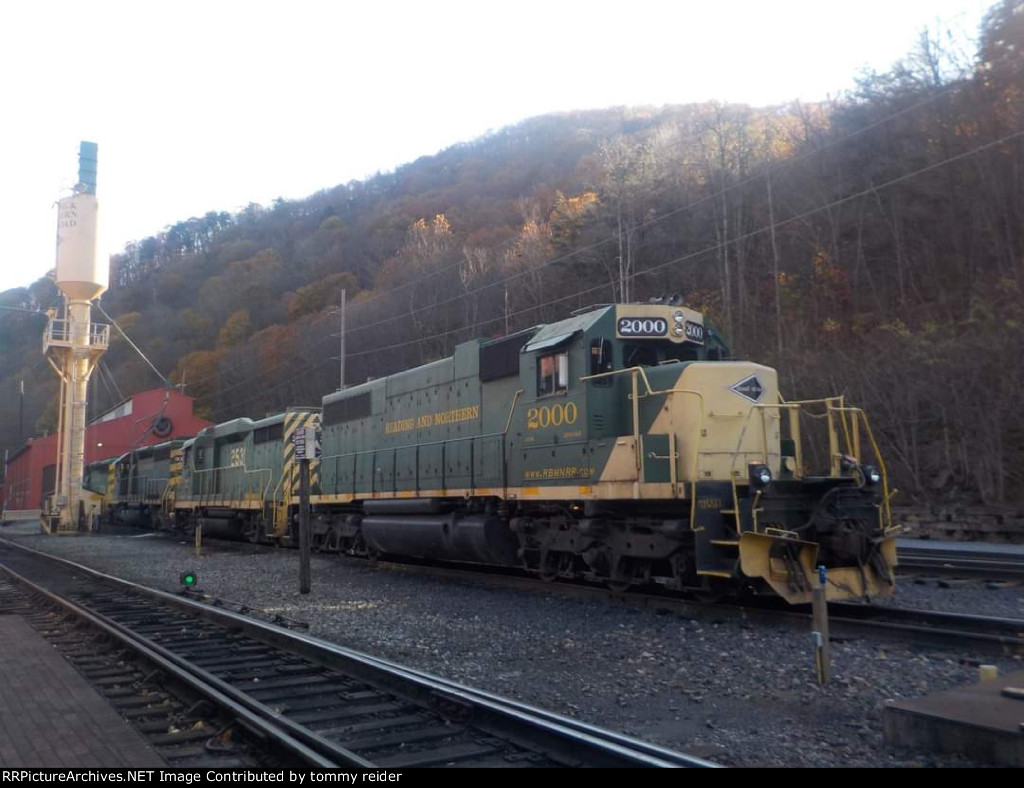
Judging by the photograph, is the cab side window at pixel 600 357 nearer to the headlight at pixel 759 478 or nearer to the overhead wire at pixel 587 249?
the headlight at pixel 759 478

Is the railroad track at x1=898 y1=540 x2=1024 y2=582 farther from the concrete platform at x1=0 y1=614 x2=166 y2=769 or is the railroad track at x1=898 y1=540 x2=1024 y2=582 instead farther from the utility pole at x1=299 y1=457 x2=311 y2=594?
the concrete platform at x1=0 y1=614 x2=166 y2=769

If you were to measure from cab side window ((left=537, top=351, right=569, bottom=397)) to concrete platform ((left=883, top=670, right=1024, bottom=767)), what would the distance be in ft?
19.9

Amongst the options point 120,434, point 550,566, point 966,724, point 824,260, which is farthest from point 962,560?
point 120,434

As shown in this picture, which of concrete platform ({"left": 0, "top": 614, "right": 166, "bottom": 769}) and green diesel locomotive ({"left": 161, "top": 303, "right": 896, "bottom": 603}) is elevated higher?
green diesel locomotive ({"left": 161, "top": 303, "right": 896, "bottom": 603})

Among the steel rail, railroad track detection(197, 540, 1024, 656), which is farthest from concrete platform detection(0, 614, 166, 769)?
railroad track detection(197, 540, 1024, 656)

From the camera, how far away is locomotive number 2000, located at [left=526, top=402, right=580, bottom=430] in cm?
1005

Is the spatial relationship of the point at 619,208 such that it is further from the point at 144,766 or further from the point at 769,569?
the point at 144,766

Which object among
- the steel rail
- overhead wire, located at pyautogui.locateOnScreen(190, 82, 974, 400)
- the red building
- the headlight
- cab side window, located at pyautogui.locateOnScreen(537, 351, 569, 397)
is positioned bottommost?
the steel rail

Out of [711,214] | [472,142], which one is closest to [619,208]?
[711,214]

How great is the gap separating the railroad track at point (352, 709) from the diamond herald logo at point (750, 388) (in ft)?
16.9

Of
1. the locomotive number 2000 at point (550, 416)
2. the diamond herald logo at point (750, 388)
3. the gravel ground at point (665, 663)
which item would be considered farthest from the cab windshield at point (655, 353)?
the gravel ground at point (665, 663)

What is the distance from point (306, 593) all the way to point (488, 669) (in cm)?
548

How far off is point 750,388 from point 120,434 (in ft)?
178

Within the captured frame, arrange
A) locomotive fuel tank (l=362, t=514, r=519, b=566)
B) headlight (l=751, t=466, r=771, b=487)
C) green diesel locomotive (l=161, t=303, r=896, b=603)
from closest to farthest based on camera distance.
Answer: headlight (l=751, t=466, r=771, b=487) → green diesel locomotive (l=161, t=303, r=896, b=603) → locomotive fuel tank (l=362, t=514, r=519, b=566)
